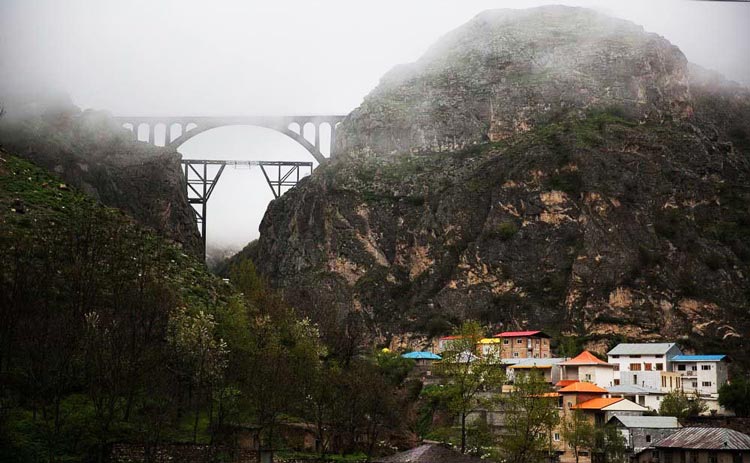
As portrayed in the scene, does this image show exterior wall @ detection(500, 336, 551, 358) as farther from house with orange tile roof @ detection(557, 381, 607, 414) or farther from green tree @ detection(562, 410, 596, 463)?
green tree @ detection(562, 410, 596, 463)

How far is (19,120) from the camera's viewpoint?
410 ft

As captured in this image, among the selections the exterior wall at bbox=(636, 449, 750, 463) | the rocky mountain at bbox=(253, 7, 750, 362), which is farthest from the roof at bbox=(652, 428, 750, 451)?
the rocky mountain at bbox=(253, 7, 750, 362)

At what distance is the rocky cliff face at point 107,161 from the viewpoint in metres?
127

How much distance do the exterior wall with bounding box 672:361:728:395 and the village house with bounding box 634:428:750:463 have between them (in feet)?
129

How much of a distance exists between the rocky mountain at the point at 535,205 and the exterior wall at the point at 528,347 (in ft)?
31.9

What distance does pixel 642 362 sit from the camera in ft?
409

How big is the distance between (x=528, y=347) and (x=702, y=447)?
5783 centimetres

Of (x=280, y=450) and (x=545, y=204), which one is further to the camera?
(x=545, y=204)

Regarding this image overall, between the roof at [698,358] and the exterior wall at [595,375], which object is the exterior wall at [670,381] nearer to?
the roof at [698,358]

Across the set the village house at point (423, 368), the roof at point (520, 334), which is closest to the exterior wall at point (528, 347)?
the roof at point (520, 334)

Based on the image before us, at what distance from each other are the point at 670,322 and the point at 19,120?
80001mm

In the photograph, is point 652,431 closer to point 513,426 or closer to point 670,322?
point 513,426

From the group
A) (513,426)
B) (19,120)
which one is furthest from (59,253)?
(19,120)

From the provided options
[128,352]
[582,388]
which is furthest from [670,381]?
[128,352]
